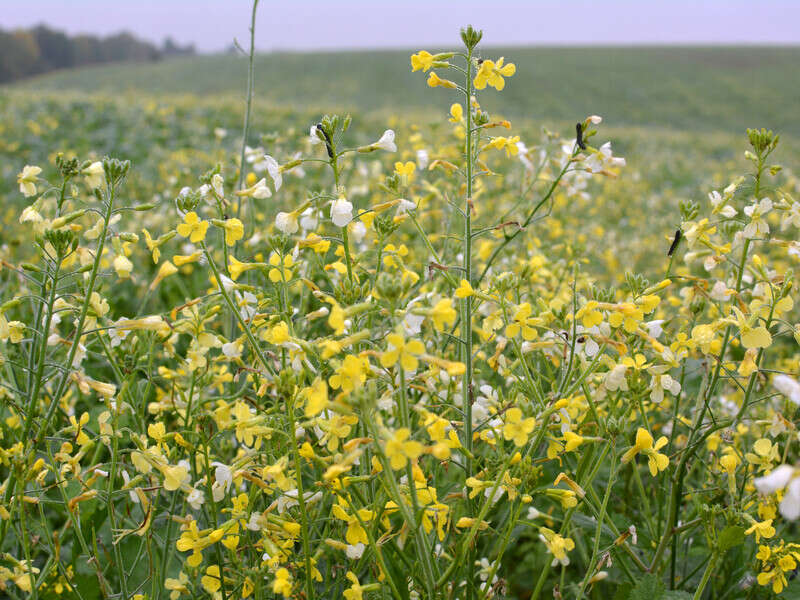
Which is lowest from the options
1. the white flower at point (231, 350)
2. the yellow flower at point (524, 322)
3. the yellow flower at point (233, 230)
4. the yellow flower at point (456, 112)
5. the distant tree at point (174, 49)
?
the white flower at point (231, 350)

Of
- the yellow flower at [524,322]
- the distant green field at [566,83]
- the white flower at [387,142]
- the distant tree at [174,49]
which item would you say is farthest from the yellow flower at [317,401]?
the distant tree at [174,49]

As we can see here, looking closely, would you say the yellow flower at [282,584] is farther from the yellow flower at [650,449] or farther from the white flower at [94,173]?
the white flower at [94,173]

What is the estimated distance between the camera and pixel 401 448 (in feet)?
3.39

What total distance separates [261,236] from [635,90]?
46.8m

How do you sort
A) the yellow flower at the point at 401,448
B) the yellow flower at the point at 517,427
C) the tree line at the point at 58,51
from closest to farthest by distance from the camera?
the yellow flower at the point at 401,448, the yellow flower at the point at 517,427, the tree line at the point at 58,51

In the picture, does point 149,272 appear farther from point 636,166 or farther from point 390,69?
point 390,69

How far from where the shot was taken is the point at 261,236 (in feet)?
9.47

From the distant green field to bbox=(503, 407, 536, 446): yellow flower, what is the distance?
29.5 m

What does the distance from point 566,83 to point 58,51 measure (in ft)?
202

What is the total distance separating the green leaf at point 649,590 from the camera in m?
1.50

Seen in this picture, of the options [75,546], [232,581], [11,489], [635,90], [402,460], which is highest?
[635,90]

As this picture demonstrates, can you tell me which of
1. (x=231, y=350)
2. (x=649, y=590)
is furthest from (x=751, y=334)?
(x=231, y=350)

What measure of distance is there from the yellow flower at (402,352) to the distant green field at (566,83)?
29591 millimetres

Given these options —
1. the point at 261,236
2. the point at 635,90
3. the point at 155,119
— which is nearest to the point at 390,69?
the point at 635,90
